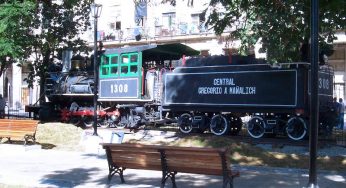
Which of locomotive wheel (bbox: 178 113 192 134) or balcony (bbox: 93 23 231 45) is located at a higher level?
balcony (bbox: 93 23 231 45)

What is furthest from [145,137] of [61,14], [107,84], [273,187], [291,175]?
[61,14]

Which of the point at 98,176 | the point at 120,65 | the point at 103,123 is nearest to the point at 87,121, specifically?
the point at 103,123

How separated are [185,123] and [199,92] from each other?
131 cm

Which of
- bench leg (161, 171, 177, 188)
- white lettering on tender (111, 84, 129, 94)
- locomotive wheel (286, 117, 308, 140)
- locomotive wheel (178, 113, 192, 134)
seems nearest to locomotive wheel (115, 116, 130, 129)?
white lettering on tender (111, 84, 129, 94)

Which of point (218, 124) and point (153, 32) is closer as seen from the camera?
point (218, 124)

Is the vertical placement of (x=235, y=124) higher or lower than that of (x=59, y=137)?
higher

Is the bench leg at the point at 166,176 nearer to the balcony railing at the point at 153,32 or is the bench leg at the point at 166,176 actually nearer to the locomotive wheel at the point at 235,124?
the locomotive wheel at the point at 235,124

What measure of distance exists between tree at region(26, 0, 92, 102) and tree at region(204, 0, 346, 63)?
14.2 meters

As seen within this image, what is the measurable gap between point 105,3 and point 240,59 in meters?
33.6

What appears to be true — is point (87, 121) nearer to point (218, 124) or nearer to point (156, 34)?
point (218, 124)

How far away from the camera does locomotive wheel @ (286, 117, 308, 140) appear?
1547 cm

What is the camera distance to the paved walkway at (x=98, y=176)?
9.30m

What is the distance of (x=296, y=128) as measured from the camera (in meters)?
15.8

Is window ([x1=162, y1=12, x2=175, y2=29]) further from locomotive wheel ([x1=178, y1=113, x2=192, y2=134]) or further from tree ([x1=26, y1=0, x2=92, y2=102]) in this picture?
locomotive wheel ([x1=178, y1=113, x2=192, y2=134])
